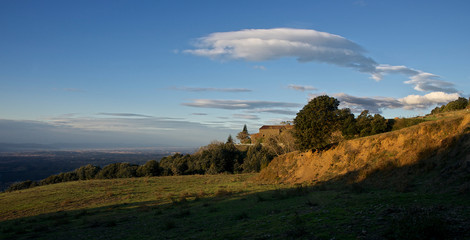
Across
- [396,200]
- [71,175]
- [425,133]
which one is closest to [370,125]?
[425,133]

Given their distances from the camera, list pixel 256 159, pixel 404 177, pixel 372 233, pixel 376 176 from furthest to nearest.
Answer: pixel 256 159 < pixel 376 176 < pixel 404 177 < pixel 372 233

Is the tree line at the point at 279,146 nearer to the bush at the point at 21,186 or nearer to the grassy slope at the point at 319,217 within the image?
the bush at the point at 21,186

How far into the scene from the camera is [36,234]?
13.3m

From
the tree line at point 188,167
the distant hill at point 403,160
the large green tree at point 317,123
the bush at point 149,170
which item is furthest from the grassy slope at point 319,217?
the tree line at point 188,167

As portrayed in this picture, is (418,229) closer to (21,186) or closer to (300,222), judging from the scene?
(300,222)

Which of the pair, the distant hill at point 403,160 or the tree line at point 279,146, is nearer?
the distant hill at point 403,160

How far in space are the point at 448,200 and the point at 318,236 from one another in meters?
5.64

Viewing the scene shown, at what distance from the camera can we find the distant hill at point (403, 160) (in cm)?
1380

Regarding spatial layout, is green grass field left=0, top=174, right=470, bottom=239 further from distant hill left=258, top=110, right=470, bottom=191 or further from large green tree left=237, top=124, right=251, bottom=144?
large green tree left=237, top=124, right=251, bottom=144

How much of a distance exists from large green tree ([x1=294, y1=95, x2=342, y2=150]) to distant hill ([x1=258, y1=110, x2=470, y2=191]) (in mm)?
1390

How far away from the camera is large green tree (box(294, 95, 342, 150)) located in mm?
29844

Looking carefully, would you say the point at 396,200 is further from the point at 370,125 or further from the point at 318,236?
the point at 370,125

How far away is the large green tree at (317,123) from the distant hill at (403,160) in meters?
1.39

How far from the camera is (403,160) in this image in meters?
18.4
